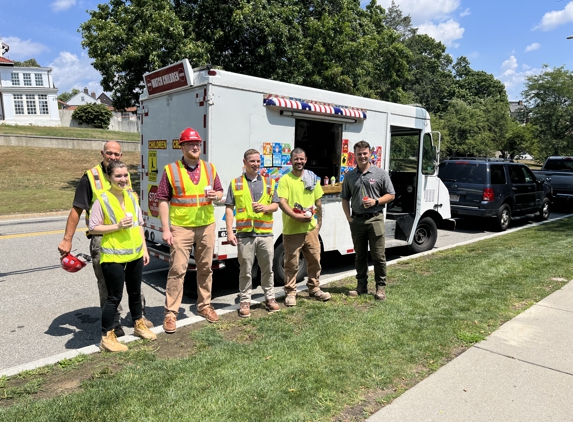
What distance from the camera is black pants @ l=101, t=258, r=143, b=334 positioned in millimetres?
3900

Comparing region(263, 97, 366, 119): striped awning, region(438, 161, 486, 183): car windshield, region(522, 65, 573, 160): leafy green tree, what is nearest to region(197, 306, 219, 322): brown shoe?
region(263, 97, 366, 119): striped awning

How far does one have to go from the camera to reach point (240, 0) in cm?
1530

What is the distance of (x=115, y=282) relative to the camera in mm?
3920

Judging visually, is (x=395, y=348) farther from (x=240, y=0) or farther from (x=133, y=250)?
(x=240, y=0)

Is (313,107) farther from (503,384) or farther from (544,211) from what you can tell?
(544,211)

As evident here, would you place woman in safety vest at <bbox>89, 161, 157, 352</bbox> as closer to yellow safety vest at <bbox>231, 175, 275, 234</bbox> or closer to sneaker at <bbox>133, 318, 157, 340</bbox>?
sneaker at <bbox>133, 318, 157, 340</bbox>

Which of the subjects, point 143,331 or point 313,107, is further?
point 313,107

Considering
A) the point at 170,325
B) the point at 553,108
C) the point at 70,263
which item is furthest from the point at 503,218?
the point at 553,108

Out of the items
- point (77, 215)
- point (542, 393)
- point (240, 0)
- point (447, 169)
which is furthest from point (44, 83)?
point (542, 393)

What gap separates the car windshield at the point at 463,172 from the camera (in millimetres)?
11773

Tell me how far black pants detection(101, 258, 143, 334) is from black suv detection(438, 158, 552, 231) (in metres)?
9.75

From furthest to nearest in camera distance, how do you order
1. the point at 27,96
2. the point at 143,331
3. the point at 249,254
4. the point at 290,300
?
the point at 27,96
the point at 290,300
the point at 249,254
the point at 143,331

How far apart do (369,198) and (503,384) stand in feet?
8.03

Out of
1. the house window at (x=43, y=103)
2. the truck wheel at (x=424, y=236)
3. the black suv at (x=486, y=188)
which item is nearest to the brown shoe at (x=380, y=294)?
the truck wheel at (x=424, y=236)
